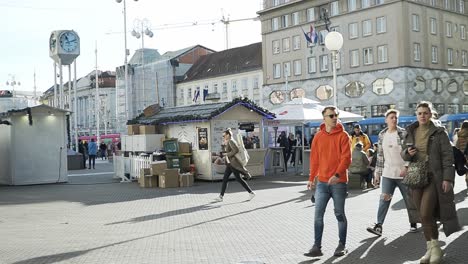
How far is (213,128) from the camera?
810 inches

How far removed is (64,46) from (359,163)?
65.5 feet

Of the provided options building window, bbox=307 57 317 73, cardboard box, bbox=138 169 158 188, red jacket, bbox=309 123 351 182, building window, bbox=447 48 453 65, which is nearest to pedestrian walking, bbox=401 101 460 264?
red jacket, bbox=309 123 351 182

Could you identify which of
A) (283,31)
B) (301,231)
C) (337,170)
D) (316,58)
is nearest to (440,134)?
(337,170)

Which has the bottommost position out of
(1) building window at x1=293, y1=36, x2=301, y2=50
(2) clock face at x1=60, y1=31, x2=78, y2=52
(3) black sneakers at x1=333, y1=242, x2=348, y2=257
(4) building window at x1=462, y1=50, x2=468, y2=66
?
(3) black sneakers at x1=333, y1=242, x2=348, y2=257

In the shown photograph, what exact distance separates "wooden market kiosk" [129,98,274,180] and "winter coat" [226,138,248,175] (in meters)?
4.88

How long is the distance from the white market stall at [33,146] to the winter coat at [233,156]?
978 centimetres

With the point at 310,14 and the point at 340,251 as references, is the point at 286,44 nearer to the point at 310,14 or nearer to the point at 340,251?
the point at 310,14

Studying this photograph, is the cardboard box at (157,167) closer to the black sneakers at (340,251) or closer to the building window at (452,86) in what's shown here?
the black sneakers at (340,251)

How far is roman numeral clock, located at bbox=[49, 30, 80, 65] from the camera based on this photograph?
31.1 m

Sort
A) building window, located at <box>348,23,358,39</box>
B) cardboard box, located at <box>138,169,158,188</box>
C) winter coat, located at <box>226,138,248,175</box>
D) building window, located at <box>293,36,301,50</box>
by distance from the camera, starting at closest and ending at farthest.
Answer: winter coat, located at <box>226,138,248,175</box>, cardboard box, located at <box>138,169,158,188</box>, building window, located at <box>348,23,358,39</box>, building window, located at <box>293,36,301,50</box>

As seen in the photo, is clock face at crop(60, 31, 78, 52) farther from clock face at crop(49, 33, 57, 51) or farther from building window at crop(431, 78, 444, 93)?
building window at crop(431, 78, 444, 93)

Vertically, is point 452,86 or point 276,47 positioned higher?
point 276,47

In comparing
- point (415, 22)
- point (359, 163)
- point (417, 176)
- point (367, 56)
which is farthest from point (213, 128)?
point (415, 22)

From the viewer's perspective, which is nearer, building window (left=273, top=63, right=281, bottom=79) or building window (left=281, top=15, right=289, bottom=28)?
building window (left=281, top=15, right=289, bottom=28)
